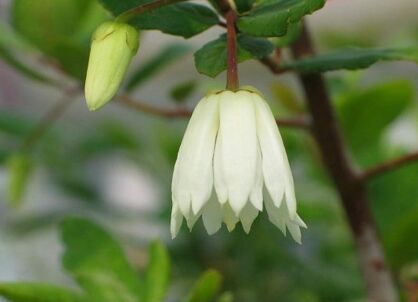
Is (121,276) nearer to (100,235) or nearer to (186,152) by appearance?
(100,235)

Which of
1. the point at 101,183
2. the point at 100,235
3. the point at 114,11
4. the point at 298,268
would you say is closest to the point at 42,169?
the point at 101,183

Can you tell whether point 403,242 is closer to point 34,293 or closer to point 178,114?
point 178,114

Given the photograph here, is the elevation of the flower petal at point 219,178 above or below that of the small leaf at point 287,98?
above

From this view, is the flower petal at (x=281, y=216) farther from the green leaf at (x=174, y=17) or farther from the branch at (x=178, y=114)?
the branch at (x=178, y=114)

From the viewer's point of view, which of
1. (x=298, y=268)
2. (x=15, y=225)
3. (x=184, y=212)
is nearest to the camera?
(x=184, y=212)

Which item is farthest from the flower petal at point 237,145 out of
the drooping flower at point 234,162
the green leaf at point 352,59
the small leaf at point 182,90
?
the small leaf at point 182,90

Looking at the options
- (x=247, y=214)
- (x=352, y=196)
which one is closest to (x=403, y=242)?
(x=352, y=196)
